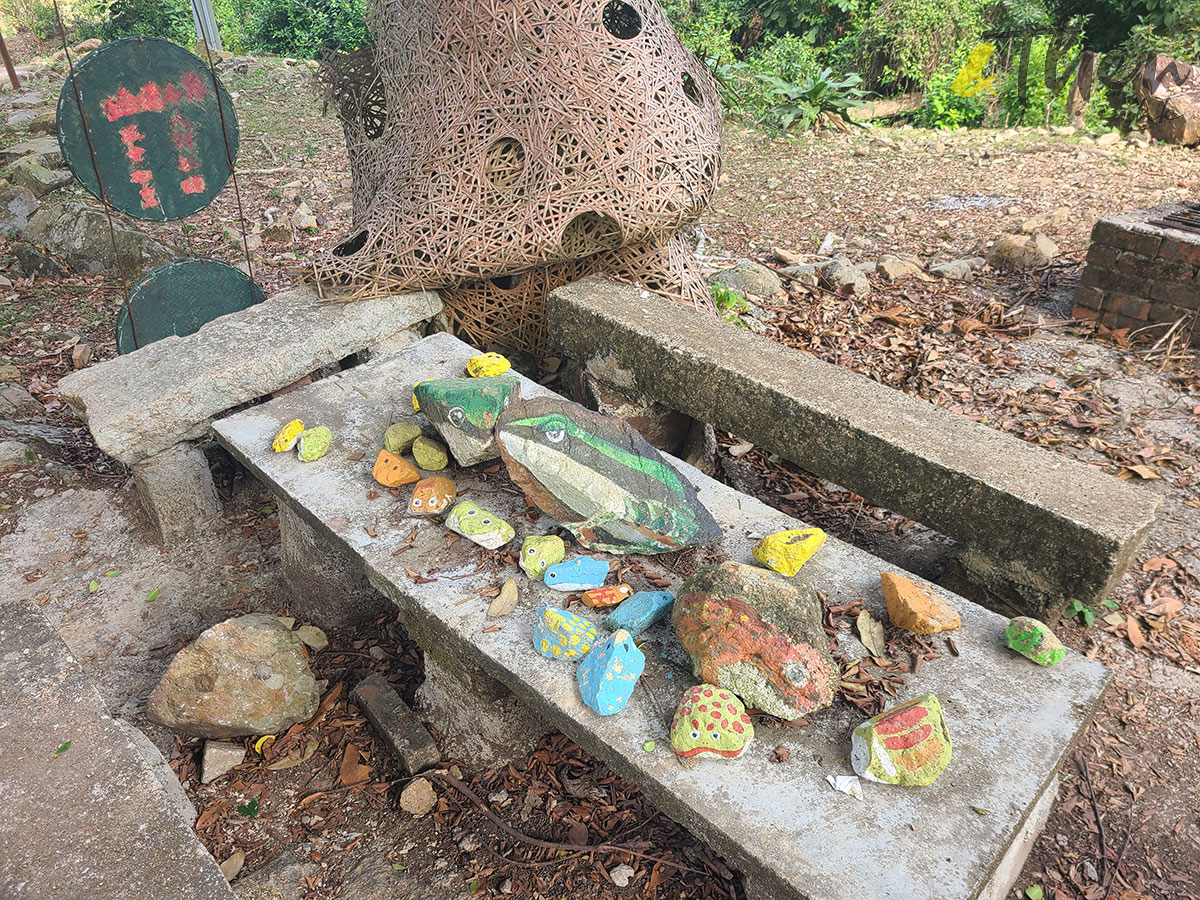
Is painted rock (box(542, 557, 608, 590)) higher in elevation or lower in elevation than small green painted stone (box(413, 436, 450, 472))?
lower

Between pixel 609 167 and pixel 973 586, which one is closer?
pixel 973 586

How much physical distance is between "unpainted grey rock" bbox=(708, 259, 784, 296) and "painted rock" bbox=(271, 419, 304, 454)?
318 centimetres

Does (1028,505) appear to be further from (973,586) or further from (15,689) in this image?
(15,689)

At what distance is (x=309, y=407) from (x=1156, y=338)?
4682mm

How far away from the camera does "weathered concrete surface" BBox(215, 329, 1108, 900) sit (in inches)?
64.5

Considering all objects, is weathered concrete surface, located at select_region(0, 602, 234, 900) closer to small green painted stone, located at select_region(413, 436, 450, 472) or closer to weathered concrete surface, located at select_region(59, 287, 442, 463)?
small green painted stone, located at select_region(413, 436, 450, 472)

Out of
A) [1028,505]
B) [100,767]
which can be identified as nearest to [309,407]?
[100,767]

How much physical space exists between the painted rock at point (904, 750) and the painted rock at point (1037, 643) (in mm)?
440

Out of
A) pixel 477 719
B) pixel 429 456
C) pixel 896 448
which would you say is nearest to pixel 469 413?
pixel 429 456

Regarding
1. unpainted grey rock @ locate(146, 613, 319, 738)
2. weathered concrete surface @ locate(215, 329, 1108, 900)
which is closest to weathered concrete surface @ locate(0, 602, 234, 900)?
unpainted grey rock @ locate(146, 613, 319, 738)

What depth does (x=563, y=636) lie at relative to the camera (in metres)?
2.11

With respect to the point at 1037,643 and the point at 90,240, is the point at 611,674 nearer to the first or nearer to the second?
the point at 1037,643

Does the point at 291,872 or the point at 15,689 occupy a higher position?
the point at 15,689

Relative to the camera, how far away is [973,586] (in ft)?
9.13
